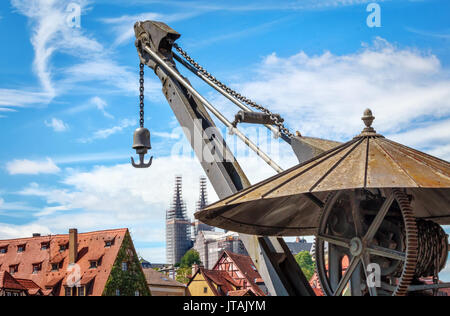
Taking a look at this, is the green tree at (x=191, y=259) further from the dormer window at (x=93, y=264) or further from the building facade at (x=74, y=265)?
the dormer window at (x=93, y=264)

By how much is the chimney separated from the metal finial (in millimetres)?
45054

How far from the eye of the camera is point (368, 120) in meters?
11.1

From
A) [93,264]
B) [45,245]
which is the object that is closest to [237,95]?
[93,264]

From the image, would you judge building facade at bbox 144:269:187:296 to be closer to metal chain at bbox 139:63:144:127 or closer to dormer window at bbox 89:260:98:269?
dormer window at bbox 89:260:98:269

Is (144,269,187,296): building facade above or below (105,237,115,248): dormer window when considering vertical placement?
below

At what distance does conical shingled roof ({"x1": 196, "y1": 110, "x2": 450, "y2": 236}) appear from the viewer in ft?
31.1

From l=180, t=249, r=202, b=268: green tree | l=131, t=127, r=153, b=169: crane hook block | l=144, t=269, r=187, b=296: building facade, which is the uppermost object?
l=180, t=249, r=202, b=268: green tree

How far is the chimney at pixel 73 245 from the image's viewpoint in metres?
53.3

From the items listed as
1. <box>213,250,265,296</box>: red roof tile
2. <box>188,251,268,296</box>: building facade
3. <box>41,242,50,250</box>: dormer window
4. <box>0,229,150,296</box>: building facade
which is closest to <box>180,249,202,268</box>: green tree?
<box>188,251,268,296</box>: building facade

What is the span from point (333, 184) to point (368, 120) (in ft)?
6.87

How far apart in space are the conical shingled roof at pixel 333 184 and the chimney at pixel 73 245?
42958 mm

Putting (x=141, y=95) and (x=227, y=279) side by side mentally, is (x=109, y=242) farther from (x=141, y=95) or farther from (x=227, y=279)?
(x=141, y=95)

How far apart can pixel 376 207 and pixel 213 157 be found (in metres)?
4.88

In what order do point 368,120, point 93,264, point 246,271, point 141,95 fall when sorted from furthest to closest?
point 246,271 < point 93,264 < point 141,95 < point 368,120
